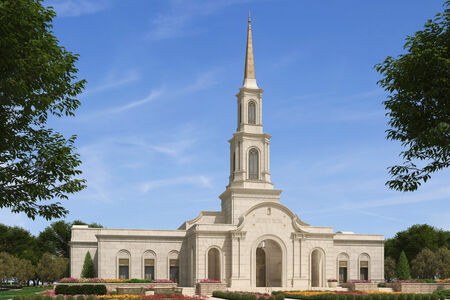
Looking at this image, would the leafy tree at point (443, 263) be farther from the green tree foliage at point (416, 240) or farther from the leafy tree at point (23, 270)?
Answer: the leafy tree at point (23, 270)

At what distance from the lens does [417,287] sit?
51219 millimetres

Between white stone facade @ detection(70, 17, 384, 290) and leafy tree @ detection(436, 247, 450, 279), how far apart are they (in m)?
12.0

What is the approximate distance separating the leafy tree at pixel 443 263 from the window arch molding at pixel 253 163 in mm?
28483

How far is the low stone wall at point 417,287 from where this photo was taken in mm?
50750

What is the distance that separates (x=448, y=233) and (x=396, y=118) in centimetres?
6528

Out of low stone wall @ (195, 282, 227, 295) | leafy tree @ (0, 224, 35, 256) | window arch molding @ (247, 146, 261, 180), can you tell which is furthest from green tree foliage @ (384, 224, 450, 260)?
leafy tree @ (0, 224, 35, 256)

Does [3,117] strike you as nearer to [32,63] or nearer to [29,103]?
[29,103]

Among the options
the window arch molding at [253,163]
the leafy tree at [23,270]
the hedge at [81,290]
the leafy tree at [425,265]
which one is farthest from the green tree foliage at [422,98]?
the leafy tree at [23,270]

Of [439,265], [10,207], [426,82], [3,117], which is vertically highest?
[426,82]

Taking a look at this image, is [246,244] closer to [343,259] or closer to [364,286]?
[364,286]

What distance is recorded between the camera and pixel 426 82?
21250mm

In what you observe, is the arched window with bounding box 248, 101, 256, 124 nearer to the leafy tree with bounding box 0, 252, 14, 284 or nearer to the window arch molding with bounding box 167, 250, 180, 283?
the window arch molding with bounding box 167, 250, 180, 283

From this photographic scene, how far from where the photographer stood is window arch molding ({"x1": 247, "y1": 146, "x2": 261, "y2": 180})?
Answer: 57000 millimetres

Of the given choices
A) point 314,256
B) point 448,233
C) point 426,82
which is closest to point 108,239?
point 314,256
